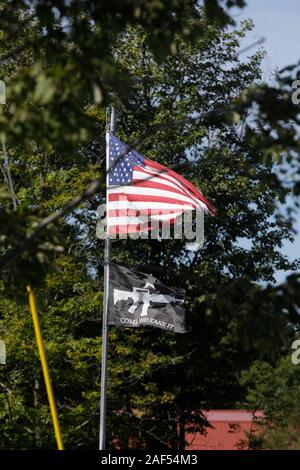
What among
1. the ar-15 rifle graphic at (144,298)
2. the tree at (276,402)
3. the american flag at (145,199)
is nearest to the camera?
the american flag at (145,199)

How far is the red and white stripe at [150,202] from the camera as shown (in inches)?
562

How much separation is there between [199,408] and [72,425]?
213 inches

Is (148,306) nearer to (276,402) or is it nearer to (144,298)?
(144,298)

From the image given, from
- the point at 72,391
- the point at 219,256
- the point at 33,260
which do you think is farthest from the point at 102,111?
the point at 33,260

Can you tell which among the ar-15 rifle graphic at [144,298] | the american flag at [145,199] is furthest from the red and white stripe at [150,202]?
the ar-15 rifle graphic at [144,298]

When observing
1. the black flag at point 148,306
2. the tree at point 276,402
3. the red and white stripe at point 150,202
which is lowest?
the tree at point 276,402

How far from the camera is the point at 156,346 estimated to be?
23625mm

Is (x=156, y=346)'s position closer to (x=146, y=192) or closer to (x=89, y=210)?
(x=89, y=210)

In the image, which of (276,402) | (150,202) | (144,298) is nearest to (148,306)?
(144,298)

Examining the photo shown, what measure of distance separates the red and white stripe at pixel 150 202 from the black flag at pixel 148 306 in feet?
4.87

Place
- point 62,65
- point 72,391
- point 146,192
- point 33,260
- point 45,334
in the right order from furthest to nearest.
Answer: point 72,391
point 45,334
point 146,192
point 33,260
point 62,65

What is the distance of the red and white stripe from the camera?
14273 millimetres

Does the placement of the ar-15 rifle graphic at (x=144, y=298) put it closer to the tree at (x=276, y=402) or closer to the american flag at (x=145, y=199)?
the american flag at (x=145, y=199)

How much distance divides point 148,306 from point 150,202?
2334 millimetres
